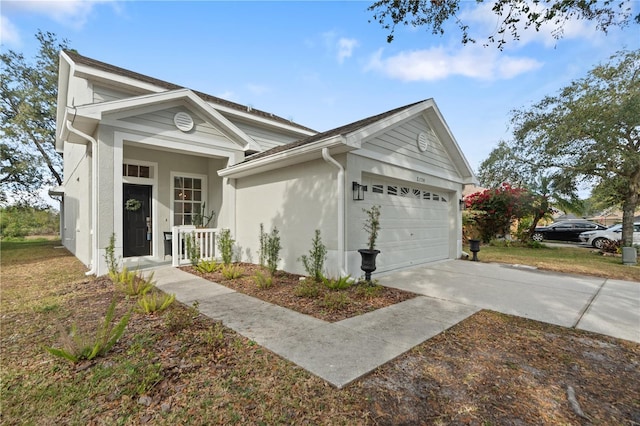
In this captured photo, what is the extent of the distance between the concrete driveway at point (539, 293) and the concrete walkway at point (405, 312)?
1 centimetres

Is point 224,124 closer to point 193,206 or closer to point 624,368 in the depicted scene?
point 193,206

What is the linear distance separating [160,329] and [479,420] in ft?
11.3

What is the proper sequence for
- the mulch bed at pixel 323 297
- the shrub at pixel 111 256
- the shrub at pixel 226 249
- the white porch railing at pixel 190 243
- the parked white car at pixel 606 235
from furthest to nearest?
the parked white car at pixel 606 235 → the white porch railing at pixel 190 243 → the shrub at pixel 226 249 → the shrub at pixel 111 256 → the mulch bed at pixel 323 297

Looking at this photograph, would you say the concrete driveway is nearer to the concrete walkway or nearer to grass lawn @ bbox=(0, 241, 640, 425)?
the concrete walkway

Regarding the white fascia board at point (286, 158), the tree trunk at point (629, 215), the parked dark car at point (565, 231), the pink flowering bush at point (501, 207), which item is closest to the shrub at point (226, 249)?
the white fascia board at point (286, 158)

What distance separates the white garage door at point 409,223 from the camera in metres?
6.90

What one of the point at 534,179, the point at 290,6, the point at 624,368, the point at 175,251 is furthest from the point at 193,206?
the point at 534,179

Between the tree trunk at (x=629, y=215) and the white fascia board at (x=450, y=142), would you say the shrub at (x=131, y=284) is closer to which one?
the white fascia board at (x=450, y=142)

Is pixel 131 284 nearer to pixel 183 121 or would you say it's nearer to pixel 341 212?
pixel 341 212

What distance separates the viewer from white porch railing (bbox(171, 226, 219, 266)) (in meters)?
7.49

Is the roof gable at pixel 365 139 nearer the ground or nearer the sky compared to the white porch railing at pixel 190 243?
nearer the sky

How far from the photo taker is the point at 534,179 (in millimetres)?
14250

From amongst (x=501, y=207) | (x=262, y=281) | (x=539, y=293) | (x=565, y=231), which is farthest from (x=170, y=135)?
(x=565, y=231)

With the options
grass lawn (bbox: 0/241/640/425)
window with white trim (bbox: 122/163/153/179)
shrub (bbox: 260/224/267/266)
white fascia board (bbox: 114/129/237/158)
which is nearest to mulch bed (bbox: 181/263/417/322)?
shrub (bbox: 260/224/267/266)
